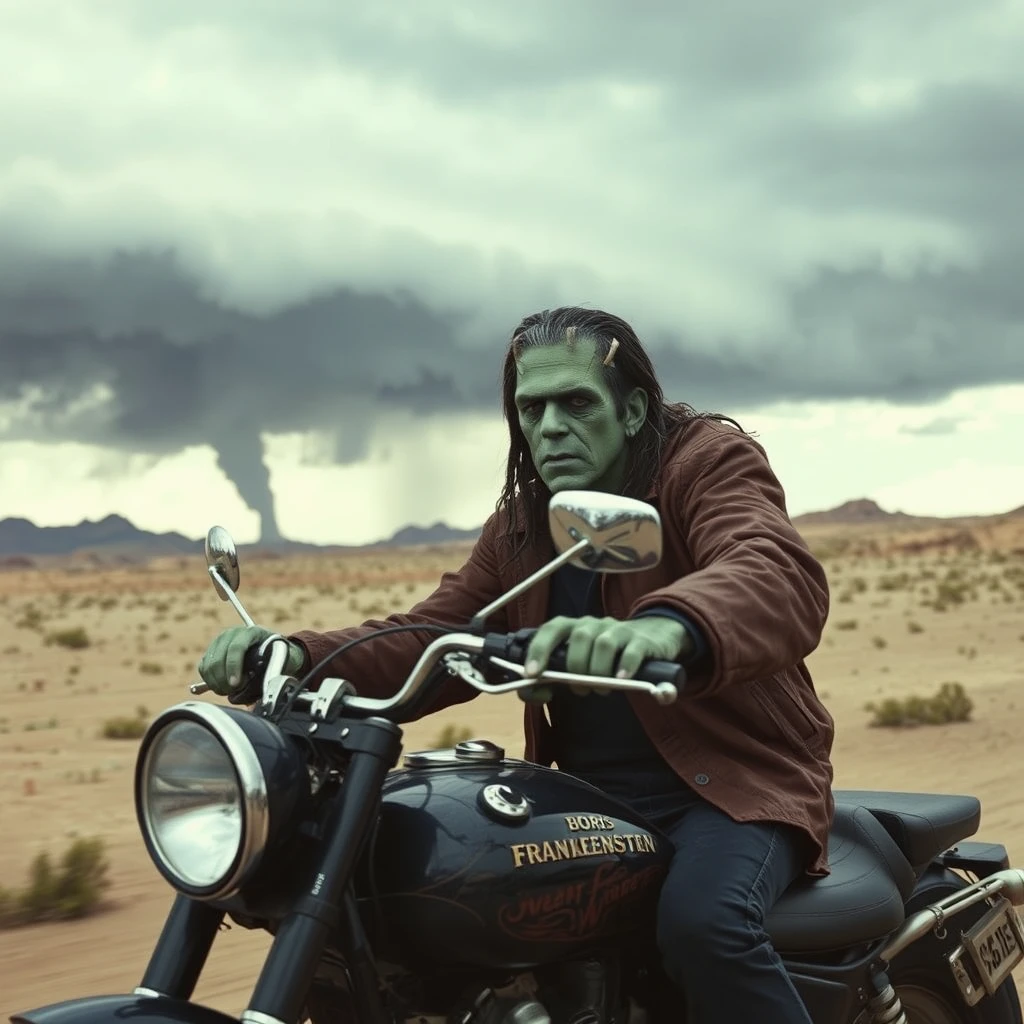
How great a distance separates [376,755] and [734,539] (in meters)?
1.11

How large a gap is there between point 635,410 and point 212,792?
5.77ft

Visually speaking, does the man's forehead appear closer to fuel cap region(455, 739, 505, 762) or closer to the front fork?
fuel cap region(455, 739, 505, 762)

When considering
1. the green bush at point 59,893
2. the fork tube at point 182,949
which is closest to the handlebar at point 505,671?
the fork tube at point 182,949

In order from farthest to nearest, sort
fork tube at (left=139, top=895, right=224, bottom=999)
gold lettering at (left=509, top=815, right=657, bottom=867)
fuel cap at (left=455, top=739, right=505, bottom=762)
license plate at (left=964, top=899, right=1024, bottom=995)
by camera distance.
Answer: license plate at (left=964, top=899, right=1024, bottom=995) → fuel cap at (left=455, top=739, right=505, bottom=762) → gold lettering at (left=509, top=815, right=657, bottom=867) → fork tube at (left=139, top=895, right=224, bottom=999)

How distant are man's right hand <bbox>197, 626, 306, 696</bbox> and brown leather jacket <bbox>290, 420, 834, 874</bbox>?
0.96ft

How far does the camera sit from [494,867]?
275 cm

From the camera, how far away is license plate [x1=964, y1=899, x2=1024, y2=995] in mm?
4047

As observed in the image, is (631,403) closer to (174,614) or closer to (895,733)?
(895,733)

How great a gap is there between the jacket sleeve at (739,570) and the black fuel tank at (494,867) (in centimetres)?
40

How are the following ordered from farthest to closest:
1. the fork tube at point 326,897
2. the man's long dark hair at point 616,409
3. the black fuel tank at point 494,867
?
the man's long dark hair at point 616,409
the black fuel tank at point 494,867
the fork tube at point 326,897

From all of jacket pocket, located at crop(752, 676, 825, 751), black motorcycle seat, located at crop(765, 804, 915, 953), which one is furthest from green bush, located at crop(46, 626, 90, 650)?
jacket pocket, located at crop(752, 676, 825, 751)

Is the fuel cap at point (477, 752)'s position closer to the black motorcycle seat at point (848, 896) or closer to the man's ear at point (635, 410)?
the black motorcycle seat at point (848, 896)

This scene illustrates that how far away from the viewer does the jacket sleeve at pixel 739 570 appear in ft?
9.23

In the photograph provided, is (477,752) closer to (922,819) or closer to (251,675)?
(251,675)
